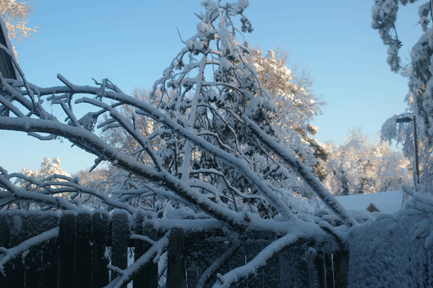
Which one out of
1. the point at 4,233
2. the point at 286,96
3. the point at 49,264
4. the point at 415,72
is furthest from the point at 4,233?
the point at 286,96

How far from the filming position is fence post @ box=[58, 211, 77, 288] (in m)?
1.74

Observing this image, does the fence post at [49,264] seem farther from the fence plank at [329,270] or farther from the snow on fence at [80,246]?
the fence plank at [329,270]

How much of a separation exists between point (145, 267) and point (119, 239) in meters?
0.22

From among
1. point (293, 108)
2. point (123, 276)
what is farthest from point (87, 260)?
point (293, 108)

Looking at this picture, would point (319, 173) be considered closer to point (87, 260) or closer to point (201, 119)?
point (201, 119)

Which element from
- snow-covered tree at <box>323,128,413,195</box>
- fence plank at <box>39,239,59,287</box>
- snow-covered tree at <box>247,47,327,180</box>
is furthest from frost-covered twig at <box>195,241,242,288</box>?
snow-covered tree at <box>323,128,413,195</box>

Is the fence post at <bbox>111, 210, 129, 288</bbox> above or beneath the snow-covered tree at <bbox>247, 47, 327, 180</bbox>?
beneath

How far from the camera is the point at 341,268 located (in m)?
2.12

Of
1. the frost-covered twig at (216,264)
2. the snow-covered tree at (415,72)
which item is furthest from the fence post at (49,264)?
the snow-covered tree at (415,72)

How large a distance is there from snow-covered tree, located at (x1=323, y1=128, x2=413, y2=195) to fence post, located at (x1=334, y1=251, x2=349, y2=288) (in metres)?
33.1

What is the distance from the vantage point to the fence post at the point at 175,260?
1.81 m

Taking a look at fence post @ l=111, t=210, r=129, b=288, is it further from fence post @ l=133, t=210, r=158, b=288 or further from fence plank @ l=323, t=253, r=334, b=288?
fence plank @ l=323, t=253, r=334, b=288

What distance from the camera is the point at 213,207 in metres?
1.87

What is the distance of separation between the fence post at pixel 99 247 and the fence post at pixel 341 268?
1437 millimetres
